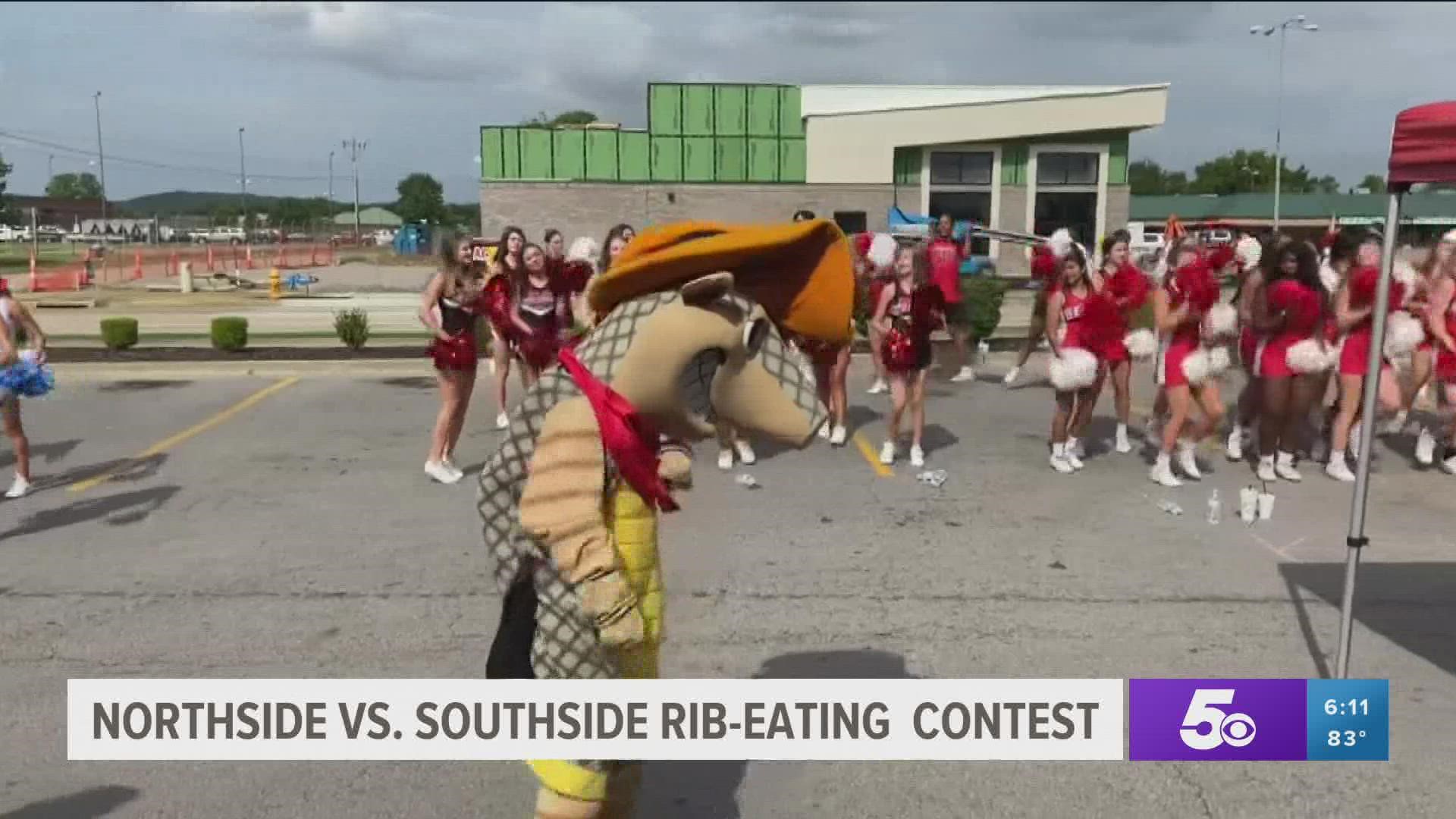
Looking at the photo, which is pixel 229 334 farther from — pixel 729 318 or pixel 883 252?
pixel 729 318

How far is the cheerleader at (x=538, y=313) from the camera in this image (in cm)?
856

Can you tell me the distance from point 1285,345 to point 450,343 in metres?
5.83

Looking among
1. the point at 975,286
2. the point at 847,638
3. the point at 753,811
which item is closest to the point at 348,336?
the point at 975,286

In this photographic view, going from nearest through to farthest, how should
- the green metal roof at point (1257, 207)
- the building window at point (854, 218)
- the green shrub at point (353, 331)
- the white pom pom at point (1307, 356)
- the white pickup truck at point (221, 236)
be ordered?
the white pom pom at point (1307, 356)
the green shrub at point (353, 331)
the building window at point (854, 218)
the green metal roof at point (1257, 207)
the white pickup truck at point (221, 236)

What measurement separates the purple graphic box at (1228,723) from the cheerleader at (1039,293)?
16.4 feet

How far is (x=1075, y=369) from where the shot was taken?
7.81 metres

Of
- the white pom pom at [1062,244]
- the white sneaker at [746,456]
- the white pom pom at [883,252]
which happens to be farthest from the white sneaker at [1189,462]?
the white sneaker at [746,456]

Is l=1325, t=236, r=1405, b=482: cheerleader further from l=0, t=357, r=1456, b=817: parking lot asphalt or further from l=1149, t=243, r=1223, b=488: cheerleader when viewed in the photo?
l=1149, t=243, r=1223, b=488: cheerleader

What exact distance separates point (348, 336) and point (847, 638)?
1097 cm

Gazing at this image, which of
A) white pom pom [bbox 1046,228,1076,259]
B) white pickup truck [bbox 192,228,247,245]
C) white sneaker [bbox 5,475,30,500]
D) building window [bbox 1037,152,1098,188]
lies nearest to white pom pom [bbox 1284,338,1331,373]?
white pom pom [bbox 1046,228,1076,259]

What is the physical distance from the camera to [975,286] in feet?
48.4

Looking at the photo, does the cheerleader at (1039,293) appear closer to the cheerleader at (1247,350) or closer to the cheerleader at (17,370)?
the cheerleader at (1247,350)

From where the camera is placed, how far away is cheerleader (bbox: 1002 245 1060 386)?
28.1 feet

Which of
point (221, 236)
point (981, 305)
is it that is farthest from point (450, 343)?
point (221, 236)
